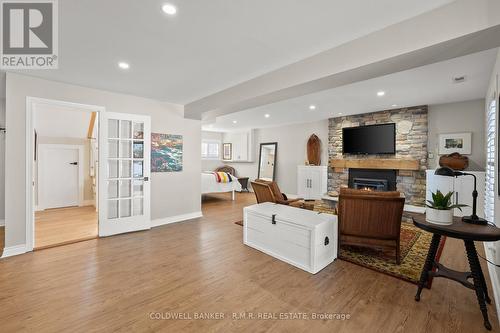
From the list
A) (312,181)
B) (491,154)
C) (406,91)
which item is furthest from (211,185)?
(491,154)

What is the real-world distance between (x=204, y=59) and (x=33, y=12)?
1535 millimetres

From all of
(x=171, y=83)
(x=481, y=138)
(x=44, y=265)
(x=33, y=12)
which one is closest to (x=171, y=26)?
(x=33, y=12)

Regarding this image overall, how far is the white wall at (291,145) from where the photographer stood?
7.24 metres

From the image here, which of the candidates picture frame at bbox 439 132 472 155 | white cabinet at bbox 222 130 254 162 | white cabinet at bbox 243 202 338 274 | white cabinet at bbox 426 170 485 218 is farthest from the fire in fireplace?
white cabinet at bbox 222 130 254 162

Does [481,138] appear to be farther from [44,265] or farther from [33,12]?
[44,265]

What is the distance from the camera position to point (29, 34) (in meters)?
2.20

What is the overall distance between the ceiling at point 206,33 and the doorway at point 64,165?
Answer: 292cm

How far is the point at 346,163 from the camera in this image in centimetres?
636

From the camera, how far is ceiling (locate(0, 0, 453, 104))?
1777 mm

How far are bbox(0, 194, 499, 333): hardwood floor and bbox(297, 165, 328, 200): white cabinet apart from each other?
3.79 metres

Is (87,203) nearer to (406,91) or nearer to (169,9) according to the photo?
(169,9)

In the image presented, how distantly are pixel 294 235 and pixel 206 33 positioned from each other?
8.07ft

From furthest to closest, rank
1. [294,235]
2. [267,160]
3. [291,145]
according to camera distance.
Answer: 1. [267,160]
2. [291,145]
3. [294,235]

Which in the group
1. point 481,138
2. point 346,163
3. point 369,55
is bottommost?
point 346,163
